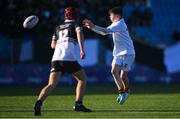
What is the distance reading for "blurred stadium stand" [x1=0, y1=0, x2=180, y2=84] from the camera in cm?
2945

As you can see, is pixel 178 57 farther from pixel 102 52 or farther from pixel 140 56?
pixel 102 52

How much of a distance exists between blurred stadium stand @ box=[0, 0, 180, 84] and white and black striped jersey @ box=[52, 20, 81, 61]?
15.1m

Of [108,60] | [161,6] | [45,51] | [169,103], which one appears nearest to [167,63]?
[108,60]

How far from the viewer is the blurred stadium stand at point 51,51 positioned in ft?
96.6

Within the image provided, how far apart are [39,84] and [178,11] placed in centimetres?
1325

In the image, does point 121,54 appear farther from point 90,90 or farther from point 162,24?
point 162,24

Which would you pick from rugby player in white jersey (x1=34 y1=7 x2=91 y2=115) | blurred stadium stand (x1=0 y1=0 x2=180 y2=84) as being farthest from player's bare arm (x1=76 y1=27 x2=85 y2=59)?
blurred stadium stand (x1=0 y1=0 x2=180 y2=84)

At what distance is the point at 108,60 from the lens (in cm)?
2972

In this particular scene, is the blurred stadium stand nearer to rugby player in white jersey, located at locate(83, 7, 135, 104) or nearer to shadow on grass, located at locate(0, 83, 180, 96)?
shadow on grass, located at locate(0, 83, 180, 96)

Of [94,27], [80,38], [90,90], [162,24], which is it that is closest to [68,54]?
[80,38]

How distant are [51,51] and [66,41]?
15.2 metres

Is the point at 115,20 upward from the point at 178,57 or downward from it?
upward

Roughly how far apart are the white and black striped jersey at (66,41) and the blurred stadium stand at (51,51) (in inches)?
593

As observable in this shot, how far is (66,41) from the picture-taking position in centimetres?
1414
